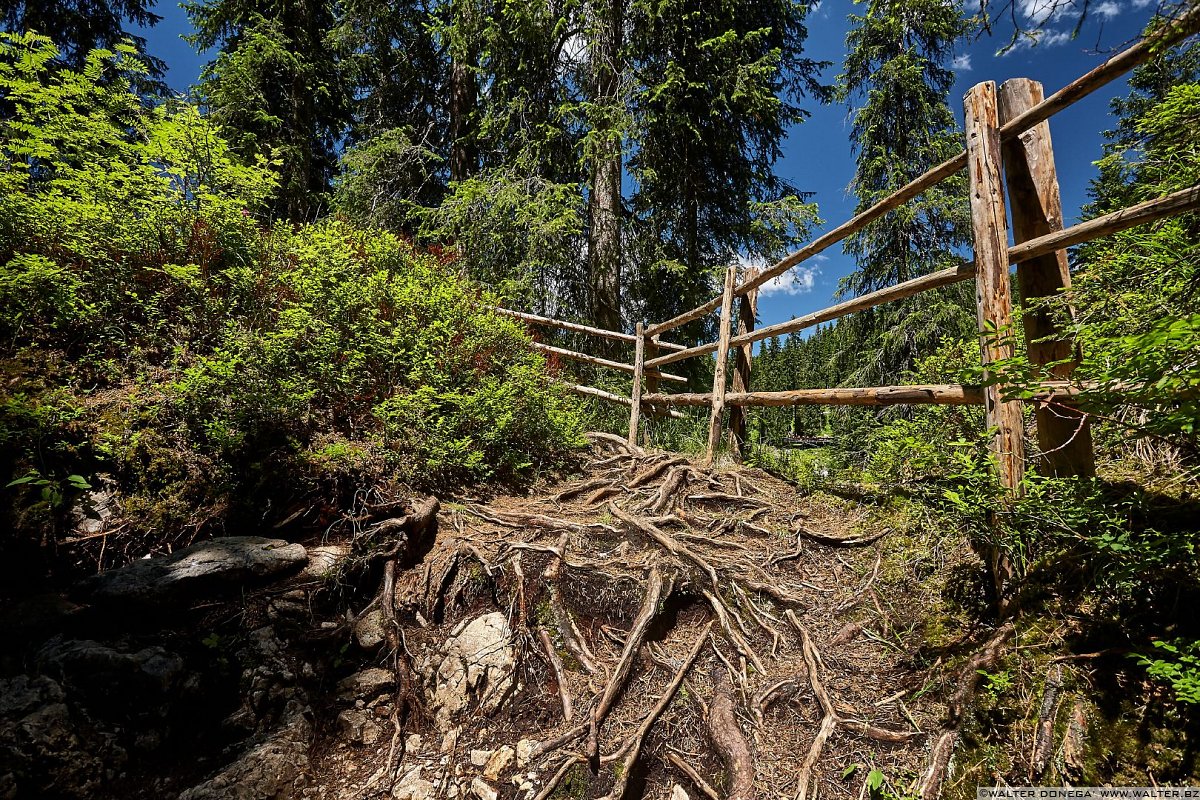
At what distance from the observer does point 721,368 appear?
5402mm

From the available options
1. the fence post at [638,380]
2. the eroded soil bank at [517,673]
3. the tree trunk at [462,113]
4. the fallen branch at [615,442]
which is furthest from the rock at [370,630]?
the tree trunk at [462,113]

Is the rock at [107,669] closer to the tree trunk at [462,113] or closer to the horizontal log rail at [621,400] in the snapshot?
the horizontal log rail at [621,400]

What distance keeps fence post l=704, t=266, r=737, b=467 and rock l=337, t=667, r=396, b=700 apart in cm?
366

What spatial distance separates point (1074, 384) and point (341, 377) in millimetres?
4171

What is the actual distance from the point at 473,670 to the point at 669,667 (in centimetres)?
99

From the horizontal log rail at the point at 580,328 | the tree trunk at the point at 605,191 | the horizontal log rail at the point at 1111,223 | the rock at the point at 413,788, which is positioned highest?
the tree trunk at the point at 605,191

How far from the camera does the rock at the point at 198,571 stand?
7.44 ft

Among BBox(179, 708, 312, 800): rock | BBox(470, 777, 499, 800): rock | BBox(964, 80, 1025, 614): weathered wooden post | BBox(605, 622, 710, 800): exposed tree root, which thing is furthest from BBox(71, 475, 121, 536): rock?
BBox(964, 80, 1025, 614): weathered wooden post

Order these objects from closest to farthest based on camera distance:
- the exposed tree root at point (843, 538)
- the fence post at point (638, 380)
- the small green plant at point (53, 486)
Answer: the small green plant at point (53, 486) → the exposed tree root at point (843, 538) → the fence post at point (638, 380)

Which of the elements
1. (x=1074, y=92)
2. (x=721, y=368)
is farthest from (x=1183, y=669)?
(x=721, y=368)

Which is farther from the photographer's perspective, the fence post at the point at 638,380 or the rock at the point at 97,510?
the fence post at the point at 638,380

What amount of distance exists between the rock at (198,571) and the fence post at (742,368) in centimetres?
410

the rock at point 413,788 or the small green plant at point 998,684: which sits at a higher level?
the small green plant at point 998,684

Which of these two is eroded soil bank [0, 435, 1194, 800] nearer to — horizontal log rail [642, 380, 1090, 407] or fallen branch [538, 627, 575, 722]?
fallen branch [538, 627, 575, 722]
